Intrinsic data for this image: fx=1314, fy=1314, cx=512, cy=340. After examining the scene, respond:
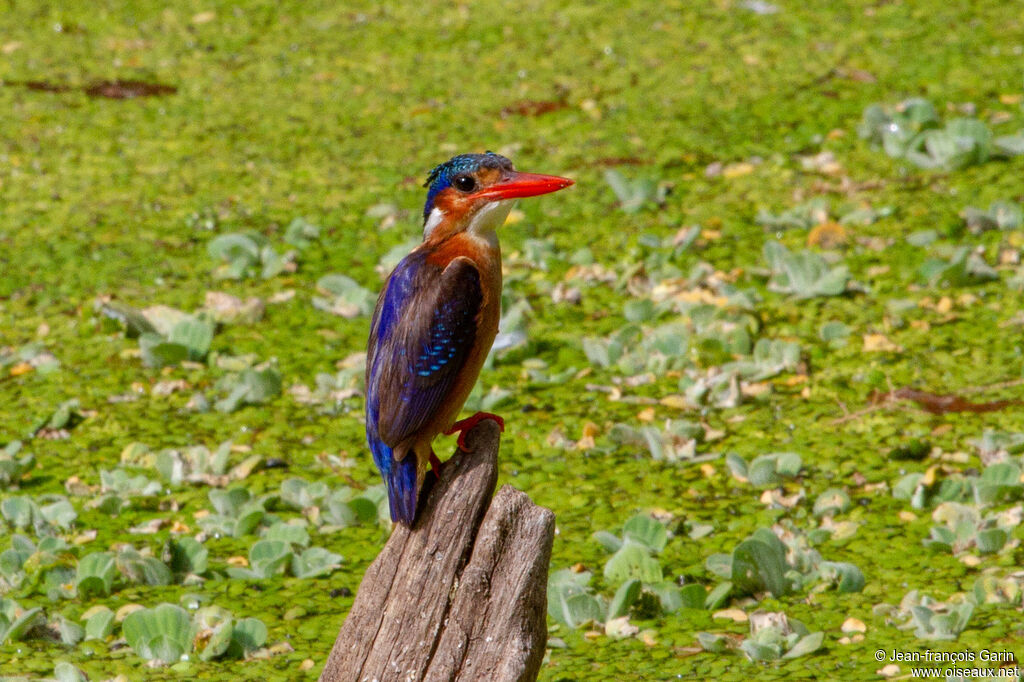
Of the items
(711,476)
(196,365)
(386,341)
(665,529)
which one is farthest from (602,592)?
(196,365)

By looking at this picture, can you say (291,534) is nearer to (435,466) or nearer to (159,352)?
(435,466)

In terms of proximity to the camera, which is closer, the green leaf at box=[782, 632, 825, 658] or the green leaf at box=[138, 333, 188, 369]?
the green leaf at box=[782, 632, 825, 658]

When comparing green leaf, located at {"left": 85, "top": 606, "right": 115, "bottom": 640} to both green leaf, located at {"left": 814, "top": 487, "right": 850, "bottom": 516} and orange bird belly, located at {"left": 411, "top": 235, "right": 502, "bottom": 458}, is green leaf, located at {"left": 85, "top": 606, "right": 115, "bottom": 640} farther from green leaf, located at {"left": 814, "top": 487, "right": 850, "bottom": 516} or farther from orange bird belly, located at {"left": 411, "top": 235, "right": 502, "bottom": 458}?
green leaf, located at {"left": 814, "top": 487, "right": 850, "bottom": 516}

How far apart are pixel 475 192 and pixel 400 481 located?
2.77 feet

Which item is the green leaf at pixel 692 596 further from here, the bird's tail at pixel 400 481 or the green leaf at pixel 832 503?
the bird's tail at pixel 400 481

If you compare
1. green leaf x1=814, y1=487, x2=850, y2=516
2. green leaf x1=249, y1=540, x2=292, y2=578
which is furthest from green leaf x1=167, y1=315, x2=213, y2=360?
green leaf x1=814, y1=487, x2=850, y2=516

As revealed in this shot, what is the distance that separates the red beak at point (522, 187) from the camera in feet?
11.7

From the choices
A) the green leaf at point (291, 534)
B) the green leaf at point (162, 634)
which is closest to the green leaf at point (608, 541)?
the green leaf at point (291, 534)

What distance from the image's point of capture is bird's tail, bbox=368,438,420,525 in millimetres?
3322

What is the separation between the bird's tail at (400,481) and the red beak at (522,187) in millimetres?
755

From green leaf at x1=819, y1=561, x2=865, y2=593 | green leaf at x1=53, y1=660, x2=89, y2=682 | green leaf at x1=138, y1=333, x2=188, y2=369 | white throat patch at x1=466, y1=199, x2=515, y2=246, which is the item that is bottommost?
green leaf at x1=819, y1=561, x2=865, y2=593

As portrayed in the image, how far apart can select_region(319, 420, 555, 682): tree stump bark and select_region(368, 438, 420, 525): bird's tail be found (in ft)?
0.14

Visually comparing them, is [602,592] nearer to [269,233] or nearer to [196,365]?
[196,365]

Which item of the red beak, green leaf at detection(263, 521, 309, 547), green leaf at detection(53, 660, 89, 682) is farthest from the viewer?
green leaf at detection(263, 521, 309, 547)
